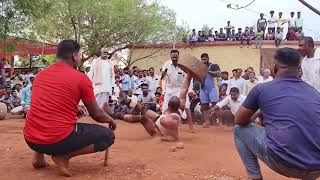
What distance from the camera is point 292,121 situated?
3592 millimetres

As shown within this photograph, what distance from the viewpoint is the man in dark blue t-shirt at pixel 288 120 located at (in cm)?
358

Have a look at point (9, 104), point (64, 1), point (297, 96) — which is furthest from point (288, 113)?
point (64, 1)

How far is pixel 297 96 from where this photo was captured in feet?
12.0

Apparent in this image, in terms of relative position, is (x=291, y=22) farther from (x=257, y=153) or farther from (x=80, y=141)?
(x=257, y=153)

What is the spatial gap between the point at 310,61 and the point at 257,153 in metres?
3.45

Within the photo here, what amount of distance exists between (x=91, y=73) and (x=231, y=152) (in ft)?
14.8

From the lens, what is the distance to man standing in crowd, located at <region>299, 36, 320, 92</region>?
271 inches

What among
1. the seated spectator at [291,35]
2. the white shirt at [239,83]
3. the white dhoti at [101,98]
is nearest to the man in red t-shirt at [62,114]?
the white dhoti at [101,98]

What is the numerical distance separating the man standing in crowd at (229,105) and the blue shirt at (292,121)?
6.04 m

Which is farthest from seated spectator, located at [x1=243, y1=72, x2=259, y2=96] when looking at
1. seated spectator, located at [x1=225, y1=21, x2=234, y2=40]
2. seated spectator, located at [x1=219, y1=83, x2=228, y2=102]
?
seated spectator, located at [x1=225, y1=21, x2=234, y2=40]

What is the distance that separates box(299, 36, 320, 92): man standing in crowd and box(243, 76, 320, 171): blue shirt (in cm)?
331

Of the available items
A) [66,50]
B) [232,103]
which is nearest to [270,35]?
[232,103]

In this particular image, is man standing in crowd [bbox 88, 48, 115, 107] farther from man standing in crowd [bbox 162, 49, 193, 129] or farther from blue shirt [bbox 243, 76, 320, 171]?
blue shirt [bbox 243, 76, 320, 171]

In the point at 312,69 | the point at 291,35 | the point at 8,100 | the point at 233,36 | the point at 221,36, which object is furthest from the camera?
the point at 221,36
